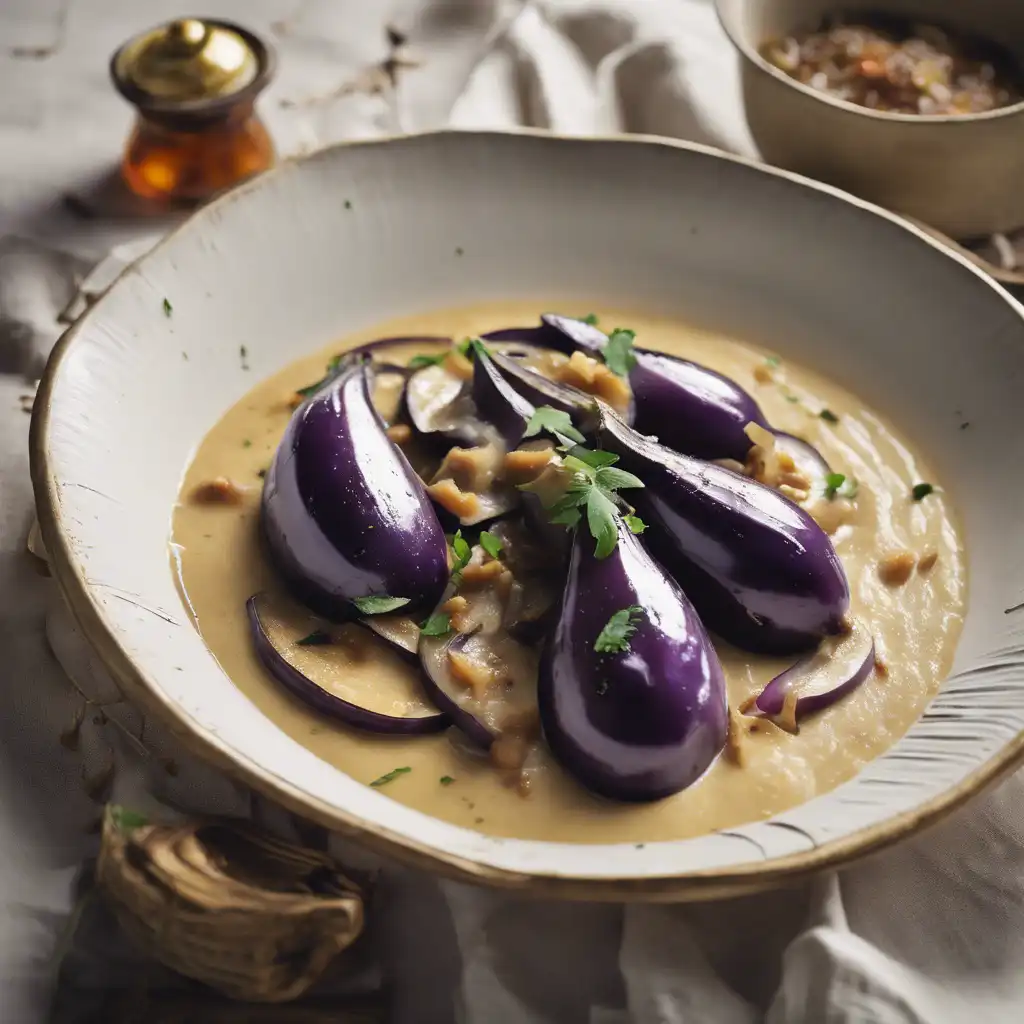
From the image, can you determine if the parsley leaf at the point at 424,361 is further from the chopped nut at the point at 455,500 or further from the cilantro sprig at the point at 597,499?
the cilantro sprig at the point at 597,499

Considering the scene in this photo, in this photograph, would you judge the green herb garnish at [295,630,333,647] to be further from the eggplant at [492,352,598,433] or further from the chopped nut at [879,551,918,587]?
the chopped nut at [879,551,918,587]

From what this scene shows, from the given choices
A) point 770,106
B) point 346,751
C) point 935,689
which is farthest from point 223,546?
point 770,106

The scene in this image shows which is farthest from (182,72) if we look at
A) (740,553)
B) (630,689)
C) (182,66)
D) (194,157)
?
(630,689)

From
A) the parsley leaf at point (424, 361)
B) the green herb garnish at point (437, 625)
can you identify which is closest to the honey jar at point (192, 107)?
the parsley leaf at point (424, 361)

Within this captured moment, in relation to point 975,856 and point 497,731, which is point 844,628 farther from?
point 497,731

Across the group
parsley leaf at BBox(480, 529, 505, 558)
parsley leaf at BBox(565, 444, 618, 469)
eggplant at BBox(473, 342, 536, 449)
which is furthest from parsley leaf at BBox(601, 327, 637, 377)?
parsley leaf at BBox(480, 529, 505, 558)
